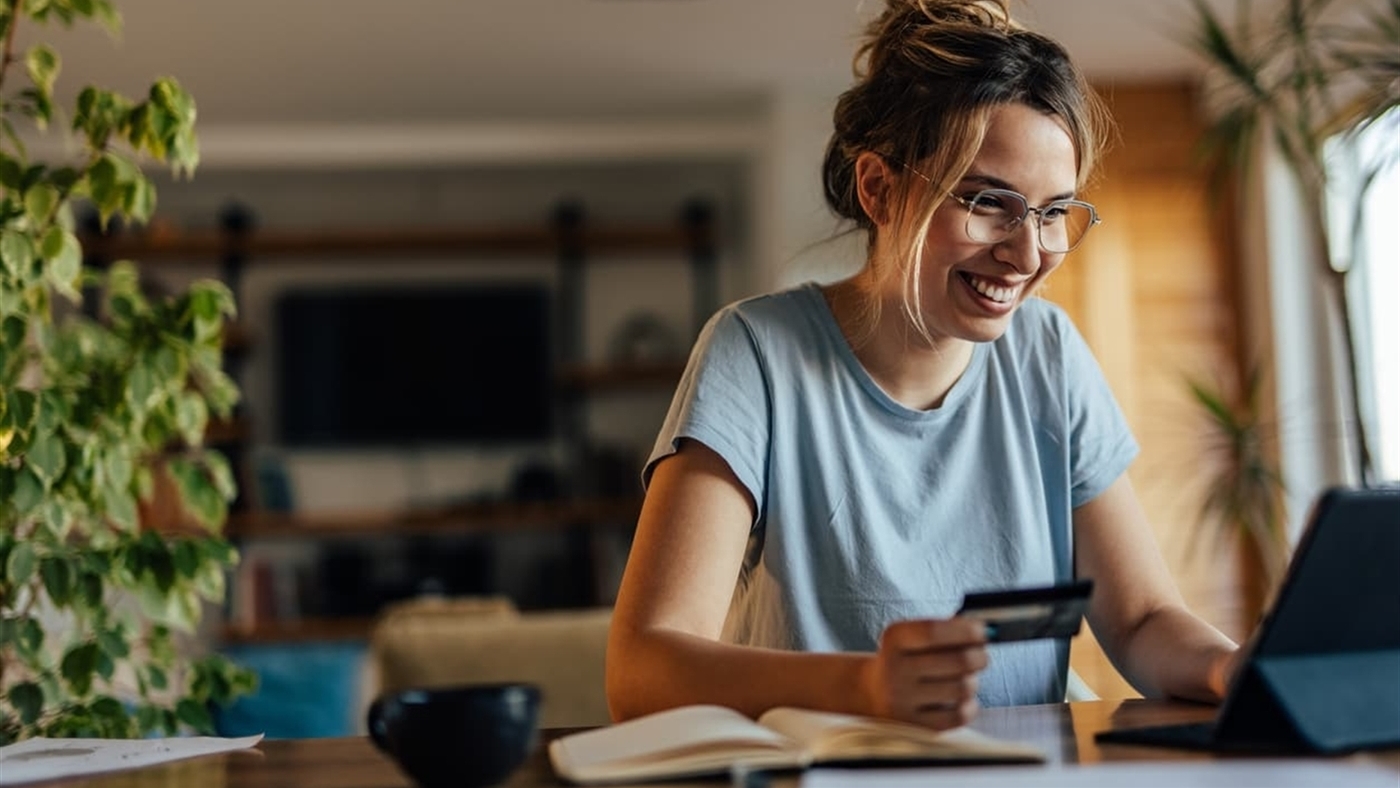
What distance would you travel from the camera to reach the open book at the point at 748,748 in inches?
33.4

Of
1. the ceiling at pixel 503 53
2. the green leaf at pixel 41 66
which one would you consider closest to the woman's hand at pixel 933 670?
the green leaf at pixel 41 66

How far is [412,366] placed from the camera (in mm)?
6203

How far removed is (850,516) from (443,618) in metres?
1.84

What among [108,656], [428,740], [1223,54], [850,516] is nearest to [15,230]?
[108,656]

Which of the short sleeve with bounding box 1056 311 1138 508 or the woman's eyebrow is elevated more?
the woman's eyebrow

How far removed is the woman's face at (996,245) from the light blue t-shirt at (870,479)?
0.11 m

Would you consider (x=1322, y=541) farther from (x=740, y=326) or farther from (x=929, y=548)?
(x=740, y=326)

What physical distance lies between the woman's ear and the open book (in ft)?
2.04

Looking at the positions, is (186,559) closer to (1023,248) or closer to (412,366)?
(1023,248)

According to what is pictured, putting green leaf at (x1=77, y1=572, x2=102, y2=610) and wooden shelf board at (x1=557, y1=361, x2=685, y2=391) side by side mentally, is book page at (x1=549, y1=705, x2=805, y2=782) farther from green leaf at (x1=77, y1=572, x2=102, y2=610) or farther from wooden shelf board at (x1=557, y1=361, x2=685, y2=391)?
wooden shelf board at (x1=557, y1=361, x2=685, y2=391)

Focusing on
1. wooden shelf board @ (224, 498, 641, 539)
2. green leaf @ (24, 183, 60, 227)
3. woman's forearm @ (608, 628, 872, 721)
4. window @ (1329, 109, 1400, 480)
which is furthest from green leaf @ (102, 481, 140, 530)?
wooden shelf board @ (224, 498, 641, 539)

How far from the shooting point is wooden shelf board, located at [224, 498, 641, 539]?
5973 mm

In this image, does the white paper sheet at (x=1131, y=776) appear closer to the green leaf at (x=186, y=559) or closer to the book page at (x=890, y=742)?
the book page at (x=890, y=742)

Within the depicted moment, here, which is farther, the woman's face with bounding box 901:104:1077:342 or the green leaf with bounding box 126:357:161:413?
the green leaf with bounding box 126:357:161:413
